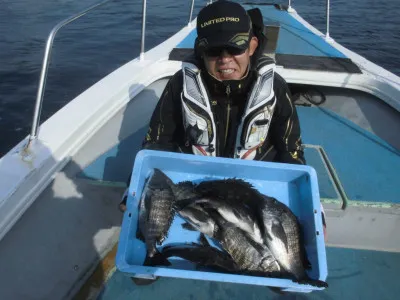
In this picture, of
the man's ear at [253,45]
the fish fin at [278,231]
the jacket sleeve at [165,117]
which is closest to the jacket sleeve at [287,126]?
the man's ear at [253,45]

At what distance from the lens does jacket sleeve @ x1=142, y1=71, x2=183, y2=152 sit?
290 centimetres

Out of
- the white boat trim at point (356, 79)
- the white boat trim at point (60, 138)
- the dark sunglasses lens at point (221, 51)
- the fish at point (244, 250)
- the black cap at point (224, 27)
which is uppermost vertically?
the black cap at point (224, 27)

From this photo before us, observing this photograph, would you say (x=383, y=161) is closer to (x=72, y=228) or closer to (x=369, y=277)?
(x=369, y=277)

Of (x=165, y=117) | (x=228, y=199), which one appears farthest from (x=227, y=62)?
(x=228, y=199)

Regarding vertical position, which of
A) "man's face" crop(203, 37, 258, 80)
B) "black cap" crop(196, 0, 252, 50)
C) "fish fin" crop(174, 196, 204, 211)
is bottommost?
"fish fin" crop(174, 196, 204, 211)

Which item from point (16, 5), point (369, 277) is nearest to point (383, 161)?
point (369, 277)

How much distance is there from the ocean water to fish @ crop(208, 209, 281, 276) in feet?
18.5

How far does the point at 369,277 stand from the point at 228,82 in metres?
2.34

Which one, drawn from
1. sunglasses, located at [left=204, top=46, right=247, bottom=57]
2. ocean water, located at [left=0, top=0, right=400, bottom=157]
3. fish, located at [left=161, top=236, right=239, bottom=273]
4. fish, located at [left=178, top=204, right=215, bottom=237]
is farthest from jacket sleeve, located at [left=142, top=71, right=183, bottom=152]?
ocean water, located at [left=0, top=0, right=400, bottom=157]

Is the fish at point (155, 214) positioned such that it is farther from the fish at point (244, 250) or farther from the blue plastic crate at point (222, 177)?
the fish at point (244, 250)

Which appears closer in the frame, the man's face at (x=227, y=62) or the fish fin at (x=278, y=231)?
the fish fin at (x=278, y=231)

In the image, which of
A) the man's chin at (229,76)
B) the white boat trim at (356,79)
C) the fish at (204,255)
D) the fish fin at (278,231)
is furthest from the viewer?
the white boat trim at (356,79)

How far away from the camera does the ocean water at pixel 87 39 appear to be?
827 centimetres

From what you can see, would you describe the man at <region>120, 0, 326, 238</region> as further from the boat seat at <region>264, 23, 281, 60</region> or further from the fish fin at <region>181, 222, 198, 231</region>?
the boat seat at <region>264, 23, 281, 60</region>
